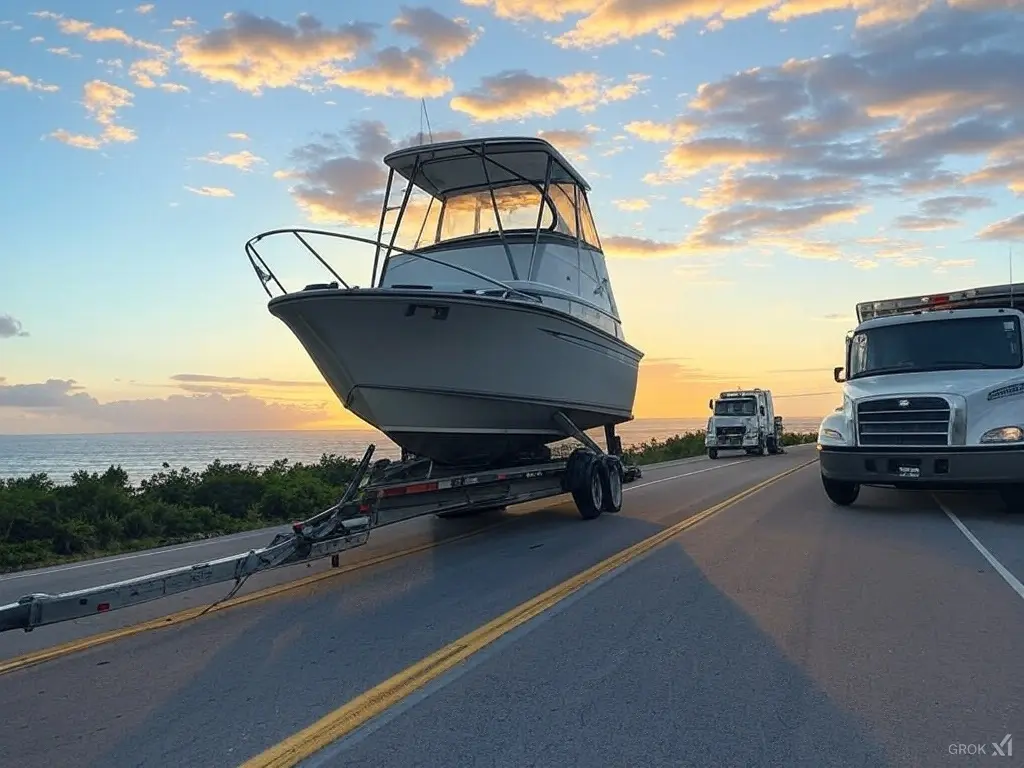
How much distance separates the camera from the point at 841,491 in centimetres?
1312

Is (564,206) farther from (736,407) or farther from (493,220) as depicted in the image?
(736,407)

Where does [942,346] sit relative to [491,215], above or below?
below

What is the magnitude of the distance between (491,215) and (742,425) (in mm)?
25590

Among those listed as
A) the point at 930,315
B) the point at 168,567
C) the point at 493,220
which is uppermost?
the point at 493,220

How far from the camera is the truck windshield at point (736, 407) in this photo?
3684 cm

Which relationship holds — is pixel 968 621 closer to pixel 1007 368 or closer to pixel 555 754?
pixel 555 754

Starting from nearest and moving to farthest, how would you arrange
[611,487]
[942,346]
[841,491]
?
[942,346], [841,491], [611,487]

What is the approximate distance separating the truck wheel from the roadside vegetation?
8618 mm

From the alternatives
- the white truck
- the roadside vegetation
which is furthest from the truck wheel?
the roadside vegetation

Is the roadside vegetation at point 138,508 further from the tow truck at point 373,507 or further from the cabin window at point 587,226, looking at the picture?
the cabin window at point 587,226

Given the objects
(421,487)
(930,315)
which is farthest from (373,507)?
(930,315)

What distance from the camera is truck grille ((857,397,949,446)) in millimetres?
11234

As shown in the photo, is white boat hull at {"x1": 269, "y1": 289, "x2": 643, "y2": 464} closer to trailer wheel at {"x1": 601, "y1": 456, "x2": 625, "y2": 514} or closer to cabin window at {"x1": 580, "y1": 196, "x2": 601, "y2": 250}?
trailer wheel at {"x1": 601, "y1": 456, "x2": 625, "y2": 514}

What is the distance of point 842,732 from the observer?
4047mm
